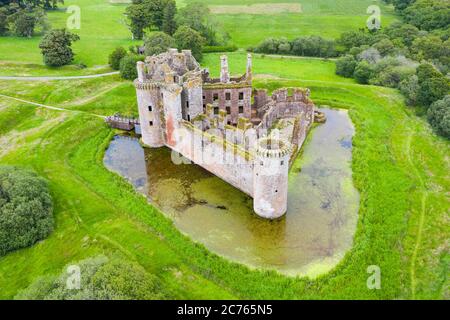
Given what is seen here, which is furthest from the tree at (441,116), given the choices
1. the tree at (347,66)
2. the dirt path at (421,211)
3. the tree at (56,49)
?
the tree at (56,49)

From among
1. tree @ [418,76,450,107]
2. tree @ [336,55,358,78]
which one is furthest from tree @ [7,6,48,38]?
tree @ [418,76,450,107]

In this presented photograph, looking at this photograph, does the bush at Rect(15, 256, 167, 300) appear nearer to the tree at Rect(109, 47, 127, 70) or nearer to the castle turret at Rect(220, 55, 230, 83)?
the castle turret at Rect(220, 55, 230, 83)

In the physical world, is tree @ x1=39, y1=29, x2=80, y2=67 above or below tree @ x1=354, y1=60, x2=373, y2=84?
above

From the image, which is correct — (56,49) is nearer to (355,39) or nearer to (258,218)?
(258,218)

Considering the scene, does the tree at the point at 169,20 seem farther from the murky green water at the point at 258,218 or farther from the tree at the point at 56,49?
the murky green water at the point at 258,218

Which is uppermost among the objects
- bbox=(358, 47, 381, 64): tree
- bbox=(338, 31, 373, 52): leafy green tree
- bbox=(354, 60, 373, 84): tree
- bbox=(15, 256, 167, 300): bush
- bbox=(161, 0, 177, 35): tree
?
bbox=(161, 0, 177, 35): tree

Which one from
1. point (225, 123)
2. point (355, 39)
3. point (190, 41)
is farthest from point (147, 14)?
point (225, 123)
